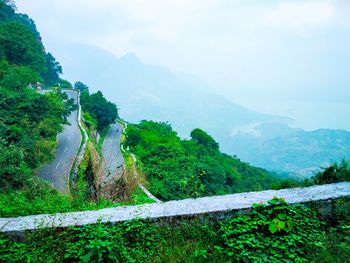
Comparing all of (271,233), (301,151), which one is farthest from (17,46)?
(301,151)

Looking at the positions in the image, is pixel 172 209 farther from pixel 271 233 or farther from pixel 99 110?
pixel 99 110

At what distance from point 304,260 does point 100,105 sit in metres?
38.4

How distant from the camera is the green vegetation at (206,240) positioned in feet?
11.0

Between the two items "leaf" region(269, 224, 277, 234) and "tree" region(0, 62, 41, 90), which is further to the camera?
"tree" region(0, 62, 41, 90)

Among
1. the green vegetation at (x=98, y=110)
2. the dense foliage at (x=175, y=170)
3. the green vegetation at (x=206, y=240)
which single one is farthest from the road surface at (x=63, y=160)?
the green vegetation at (x=206, y=240)

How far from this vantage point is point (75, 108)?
3384 centimetres

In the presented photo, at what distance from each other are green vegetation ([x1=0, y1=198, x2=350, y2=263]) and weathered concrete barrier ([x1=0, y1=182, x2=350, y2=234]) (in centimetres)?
13

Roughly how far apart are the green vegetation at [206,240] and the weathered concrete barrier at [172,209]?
5.3 inches

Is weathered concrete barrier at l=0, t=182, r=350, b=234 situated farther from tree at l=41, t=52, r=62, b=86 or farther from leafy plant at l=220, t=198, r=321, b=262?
tree at l=41, t=52, r=62, b=86

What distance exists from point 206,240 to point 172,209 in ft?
2.44

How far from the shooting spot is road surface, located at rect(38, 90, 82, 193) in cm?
1747

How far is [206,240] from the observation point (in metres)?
3.75

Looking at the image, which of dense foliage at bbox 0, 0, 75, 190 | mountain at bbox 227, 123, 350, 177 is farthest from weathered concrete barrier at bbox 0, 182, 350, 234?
mountain at bbox 227, 123, 350, 177

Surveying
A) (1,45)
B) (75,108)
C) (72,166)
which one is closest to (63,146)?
(72,166)
